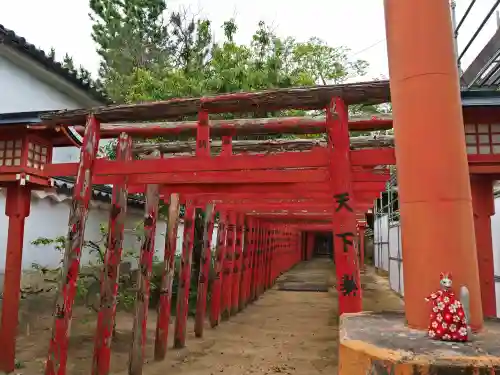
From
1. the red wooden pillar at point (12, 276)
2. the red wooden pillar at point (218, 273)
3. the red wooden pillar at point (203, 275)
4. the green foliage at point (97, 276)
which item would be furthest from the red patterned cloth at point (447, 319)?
the red wooden pillar at point (218, 273)

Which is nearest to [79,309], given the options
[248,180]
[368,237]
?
[248,180]

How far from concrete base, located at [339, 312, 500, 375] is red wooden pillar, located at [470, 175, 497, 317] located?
9.53 feet

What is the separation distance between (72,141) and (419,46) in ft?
17.4

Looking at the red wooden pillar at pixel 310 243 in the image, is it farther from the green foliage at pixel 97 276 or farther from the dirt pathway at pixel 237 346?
the green foliage at pixel 97 276

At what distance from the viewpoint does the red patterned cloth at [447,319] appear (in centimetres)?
264

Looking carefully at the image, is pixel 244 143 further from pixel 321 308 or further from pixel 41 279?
Result: pixel 321 308

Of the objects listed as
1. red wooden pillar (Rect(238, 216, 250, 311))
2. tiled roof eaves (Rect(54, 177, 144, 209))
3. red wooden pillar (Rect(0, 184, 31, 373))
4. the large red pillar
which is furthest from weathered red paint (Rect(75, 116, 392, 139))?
red wooden pillar (Rect(238, 216, 250, 311))

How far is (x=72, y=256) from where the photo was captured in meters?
5.40

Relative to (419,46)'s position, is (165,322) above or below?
below

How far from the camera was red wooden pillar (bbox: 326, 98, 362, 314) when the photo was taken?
4309mm

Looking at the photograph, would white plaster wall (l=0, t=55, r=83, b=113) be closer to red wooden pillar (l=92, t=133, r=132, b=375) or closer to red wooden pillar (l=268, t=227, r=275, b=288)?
red wooden pillar (l=92, t=133, r=132, b=375)

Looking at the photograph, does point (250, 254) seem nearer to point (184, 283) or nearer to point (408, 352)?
point (184, 283)

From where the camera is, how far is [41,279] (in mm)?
9469

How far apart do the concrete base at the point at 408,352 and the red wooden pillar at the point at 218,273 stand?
8059 millimetres
